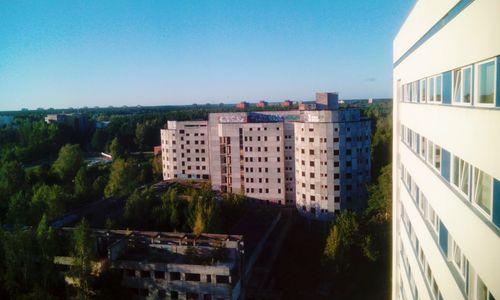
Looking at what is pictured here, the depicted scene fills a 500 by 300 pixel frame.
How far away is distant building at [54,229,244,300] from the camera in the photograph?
88.3 feet

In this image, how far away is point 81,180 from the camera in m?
58.0

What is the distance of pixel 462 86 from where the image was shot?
7594mm

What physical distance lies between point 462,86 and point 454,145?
116 cm

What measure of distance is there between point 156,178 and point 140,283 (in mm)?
51203

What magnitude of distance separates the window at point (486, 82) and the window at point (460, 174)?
152 cm

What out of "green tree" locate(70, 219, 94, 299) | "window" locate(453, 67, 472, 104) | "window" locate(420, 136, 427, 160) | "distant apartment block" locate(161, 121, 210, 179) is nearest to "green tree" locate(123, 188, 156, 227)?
"green tree" locate(70, 219, 94, 299)

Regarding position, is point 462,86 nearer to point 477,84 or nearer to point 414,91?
point 477,84

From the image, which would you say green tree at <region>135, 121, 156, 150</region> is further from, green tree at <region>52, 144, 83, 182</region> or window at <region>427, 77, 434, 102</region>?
window at <region>427, 77, 434, 102</region>

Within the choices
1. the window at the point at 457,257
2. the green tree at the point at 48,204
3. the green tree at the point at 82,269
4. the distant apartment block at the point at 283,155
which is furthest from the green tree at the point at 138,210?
the window at the point at 457,257

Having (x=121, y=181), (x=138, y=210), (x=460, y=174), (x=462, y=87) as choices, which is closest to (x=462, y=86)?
(x=462, y=87)

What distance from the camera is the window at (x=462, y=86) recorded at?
7217 millimetres

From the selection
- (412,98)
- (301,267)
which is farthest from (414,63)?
(301,267)

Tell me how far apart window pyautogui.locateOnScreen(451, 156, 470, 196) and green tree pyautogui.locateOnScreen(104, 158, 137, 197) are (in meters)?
50.1

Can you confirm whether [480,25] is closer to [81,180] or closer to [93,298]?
[93,298]
